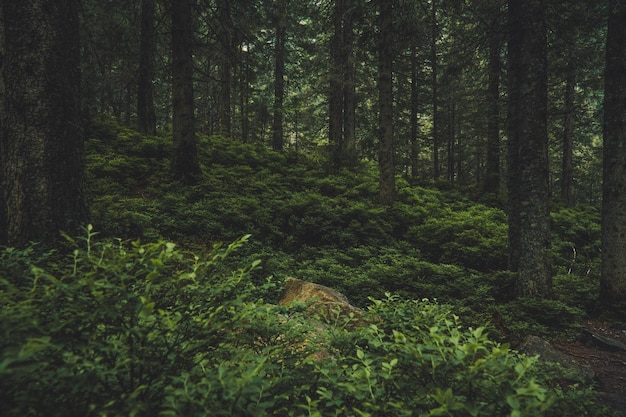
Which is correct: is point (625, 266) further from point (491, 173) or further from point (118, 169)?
point (118, 169)

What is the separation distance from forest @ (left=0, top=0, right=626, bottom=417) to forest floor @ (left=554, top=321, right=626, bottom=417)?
0.12ft

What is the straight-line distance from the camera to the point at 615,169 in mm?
6609

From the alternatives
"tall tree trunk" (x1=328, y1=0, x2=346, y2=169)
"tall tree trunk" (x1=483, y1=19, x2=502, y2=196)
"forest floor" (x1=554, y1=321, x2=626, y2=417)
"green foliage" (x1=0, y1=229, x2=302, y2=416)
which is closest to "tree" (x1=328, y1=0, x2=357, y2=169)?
"tall tree trunk" (x1=328, y1=0, x2=346, y2=169)

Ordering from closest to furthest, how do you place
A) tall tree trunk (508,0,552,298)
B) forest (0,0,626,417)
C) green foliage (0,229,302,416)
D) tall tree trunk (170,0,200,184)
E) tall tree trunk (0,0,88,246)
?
green foliage (0,229,302,416) < forest (0,0,626,417) < tall tree trunk (0,0,88,246) < tall tree trunk (508,0,552,298) < tall tree trunk (170,0,200,184)

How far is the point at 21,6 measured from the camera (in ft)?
12.5

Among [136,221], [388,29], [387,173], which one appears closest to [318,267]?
[136,221]

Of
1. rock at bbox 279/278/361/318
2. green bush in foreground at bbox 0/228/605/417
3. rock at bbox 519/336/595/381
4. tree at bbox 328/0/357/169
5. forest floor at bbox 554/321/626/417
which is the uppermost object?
tree at bbox 328/0/357/169

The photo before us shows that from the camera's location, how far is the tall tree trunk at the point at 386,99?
1009 centimetres

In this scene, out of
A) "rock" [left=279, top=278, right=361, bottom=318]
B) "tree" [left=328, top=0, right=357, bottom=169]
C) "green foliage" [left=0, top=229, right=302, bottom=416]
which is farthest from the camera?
"tree" [left=328, top=0, right=357, bottom=169]

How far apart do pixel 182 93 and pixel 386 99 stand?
5906 millimetres

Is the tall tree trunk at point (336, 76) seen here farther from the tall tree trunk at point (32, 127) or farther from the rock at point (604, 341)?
the tall tree trunk at point (32, 127)

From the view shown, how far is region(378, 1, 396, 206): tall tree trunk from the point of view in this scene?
10.1 metres

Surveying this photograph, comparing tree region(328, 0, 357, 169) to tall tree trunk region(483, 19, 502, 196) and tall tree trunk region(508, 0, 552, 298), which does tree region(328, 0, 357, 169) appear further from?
tall tree trunk region(508, 0, 552, 298)

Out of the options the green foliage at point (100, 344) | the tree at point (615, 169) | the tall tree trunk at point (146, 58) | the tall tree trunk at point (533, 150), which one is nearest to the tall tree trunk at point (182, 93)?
the tall tree trunk at point (146, 58)
